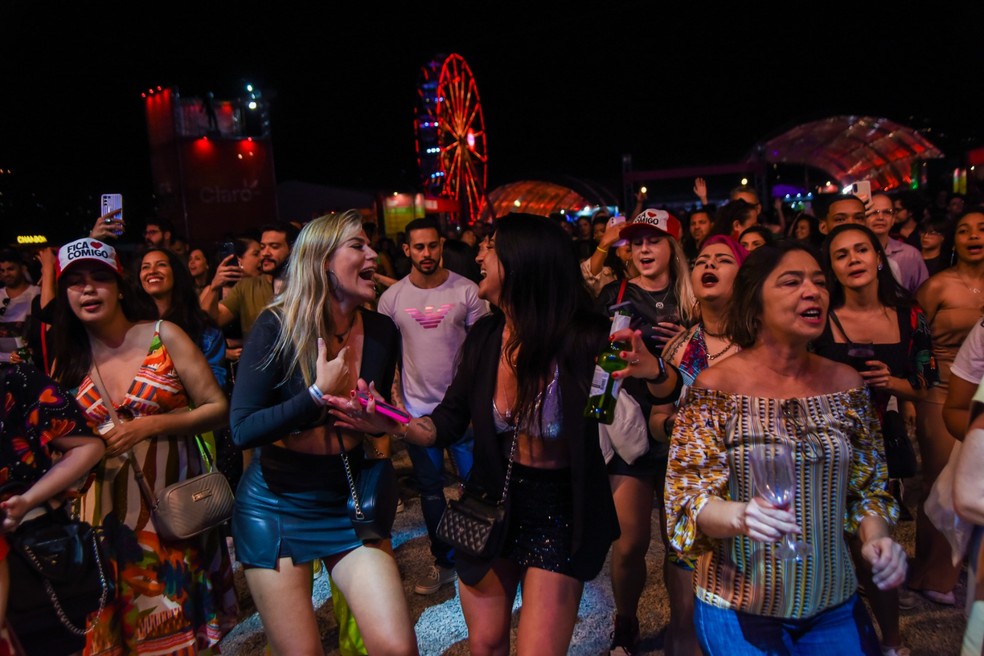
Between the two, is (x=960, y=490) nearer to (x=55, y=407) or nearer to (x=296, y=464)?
(x=296, y=464)

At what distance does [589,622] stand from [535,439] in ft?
6.26

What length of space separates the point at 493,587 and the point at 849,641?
42.9 inches

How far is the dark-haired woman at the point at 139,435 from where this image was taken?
285 centimetres

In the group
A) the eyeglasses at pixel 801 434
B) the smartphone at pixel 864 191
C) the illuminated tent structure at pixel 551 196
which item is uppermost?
the illuminated tent structure at pixel 551 196

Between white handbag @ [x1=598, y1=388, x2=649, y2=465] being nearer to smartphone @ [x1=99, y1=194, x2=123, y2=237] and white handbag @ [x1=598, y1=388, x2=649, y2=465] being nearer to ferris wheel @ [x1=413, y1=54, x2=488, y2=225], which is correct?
smartphone @ [x1=99, y1=194, x2=123, y2=237]

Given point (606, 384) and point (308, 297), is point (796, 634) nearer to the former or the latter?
point (606, 384)

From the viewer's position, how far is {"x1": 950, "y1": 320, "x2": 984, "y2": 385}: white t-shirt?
2432mm

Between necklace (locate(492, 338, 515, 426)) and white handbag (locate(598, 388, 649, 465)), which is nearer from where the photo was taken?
necklace (locate(492, 338, 515, 426))

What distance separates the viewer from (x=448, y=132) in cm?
2286

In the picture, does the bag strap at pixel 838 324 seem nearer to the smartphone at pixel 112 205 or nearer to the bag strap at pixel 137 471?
the bag strap at pixel 137 471

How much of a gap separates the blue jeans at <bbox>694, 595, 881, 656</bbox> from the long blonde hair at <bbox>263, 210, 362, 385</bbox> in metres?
1.61

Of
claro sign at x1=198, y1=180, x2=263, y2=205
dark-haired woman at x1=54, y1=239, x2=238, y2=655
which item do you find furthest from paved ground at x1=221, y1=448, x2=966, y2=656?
claro sign at x1=198, y1=180, x2=263, y2=205

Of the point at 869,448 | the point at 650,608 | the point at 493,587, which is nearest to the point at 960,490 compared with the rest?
the point at 869,448

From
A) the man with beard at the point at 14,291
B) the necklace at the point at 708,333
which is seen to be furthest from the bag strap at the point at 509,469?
the man with beard at the point at 14,291
